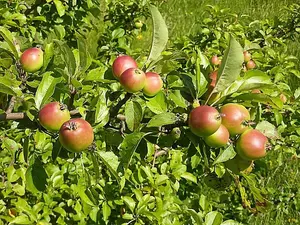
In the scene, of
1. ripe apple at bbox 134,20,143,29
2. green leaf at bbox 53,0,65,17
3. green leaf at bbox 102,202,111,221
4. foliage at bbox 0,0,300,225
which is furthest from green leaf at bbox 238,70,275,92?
ripe apple at bbox 134,20,143,29

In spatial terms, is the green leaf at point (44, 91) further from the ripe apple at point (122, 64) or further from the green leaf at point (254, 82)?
the green leaf at point (254, 82)

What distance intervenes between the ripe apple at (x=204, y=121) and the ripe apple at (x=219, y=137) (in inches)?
0.8

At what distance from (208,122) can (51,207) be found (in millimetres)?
782

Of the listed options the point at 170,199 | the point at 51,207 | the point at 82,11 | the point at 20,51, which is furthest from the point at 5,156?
the point at 82,11

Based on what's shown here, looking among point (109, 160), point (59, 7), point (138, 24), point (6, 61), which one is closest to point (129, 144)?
point (109, 160)

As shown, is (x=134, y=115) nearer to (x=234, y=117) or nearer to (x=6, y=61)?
(x=234, y=117)

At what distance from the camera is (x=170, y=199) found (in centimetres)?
128

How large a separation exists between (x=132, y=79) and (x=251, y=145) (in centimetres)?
19

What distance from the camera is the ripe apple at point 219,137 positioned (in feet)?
2.38

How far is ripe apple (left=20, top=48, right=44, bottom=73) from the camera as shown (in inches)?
32.4

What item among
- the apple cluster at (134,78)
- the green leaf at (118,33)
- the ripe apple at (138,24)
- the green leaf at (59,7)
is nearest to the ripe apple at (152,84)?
the apple cluster at (134,78)

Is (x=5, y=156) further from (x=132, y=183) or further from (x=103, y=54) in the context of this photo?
(x=103, y=54)

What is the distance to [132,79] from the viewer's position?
73 centimetres

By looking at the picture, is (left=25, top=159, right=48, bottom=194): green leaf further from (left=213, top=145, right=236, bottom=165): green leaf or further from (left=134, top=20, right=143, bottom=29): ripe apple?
(left=134, top=20, right=143, bottom=29): ripe apple
